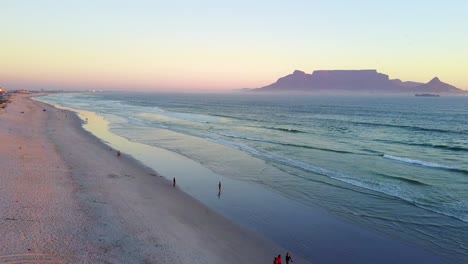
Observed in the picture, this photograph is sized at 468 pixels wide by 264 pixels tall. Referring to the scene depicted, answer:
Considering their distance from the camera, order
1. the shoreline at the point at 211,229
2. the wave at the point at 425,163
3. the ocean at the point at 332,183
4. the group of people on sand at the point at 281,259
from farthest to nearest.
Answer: the wave at the point at 425,163 < the ocean at the point at 332,183 < the shoreline at the point at 211,229 < the group of people on sand at the point at 281,259

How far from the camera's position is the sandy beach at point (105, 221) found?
16.1 m

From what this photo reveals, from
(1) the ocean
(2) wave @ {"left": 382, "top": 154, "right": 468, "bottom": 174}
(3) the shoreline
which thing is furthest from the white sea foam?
(3) the shoreline

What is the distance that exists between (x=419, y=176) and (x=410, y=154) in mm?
11867

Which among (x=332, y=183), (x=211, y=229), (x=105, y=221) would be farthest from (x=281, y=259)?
(x=332, y=183)

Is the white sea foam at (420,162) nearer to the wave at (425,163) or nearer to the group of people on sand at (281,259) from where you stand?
the wave at (425,163)

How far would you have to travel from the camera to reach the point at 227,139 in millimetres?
54406

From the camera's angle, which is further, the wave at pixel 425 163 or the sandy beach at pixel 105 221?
the wave at pixel 425 163

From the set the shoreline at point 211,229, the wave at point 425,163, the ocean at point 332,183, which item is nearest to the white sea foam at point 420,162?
the wave at point 425,163

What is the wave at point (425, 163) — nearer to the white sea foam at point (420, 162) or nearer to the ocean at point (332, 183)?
the white sea foam at point (420, 162)

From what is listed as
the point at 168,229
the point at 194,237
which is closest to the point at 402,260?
the point at 194,237

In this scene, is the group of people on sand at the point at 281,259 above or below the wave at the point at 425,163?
below

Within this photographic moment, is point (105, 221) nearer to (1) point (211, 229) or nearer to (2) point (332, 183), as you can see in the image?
(1) point (211, 229)

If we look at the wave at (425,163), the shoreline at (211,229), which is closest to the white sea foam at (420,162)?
the wave at (425,163)

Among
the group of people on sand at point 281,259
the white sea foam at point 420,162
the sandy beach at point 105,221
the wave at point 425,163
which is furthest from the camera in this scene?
the white sea foam at point 420,162
